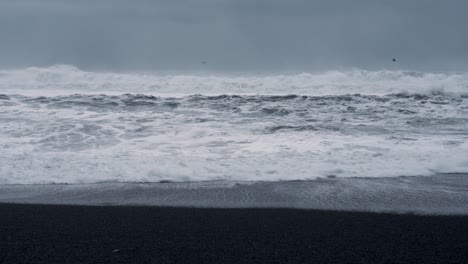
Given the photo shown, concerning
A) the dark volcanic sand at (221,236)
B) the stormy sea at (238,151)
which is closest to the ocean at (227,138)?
the stormy sea at (238,151)

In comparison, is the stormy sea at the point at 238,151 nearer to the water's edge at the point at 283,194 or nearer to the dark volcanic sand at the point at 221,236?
the water's edge at the point at 283,194

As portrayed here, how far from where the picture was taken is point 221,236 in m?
4.11

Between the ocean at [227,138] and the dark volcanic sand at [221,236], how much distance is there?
1.92 meters

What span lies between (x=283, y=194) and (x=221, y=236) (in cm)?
192

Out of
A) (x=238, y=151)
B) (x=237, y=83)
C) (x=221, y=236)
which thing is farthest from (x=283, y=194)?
(x=237, y=83)

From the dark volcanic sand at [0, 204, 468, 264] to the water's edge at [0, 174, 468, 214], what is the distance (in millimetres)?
339

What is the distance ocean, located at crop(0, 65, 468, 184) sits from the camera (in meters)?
7.11

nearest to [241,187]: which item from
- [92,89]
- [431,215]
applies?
[431,215]

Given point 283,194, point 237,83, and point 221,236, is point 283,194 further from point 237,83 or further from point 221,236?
point 237,83

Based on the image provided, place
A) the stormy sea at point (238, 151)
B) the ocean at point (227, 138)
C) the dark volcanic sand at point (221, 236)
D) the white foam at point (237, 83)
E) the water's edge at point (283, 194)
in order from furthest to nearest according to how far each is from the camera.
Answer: the white foam at point (237, 83)
the ocean at point (227, 138)
the stormy sea at point (238, 151)
the water's edge at point (283, 194)
the dark volcanic sand at point (221, 236)

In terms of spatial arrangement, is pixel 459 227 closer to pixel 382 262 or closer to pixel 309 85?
pixel 382 262

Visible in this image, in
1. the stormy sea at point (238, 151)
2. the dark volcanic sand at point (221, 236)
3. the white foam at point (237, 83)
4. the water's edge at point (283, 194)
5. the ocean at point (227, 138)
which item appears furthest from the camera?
the white foam at point (237, 83)

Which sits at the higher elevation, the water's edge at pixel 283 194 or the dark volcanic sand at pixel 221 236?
the dark volcanic sand at pixel 221 236

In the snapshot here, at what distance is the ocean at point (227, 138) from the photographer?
711 cm
